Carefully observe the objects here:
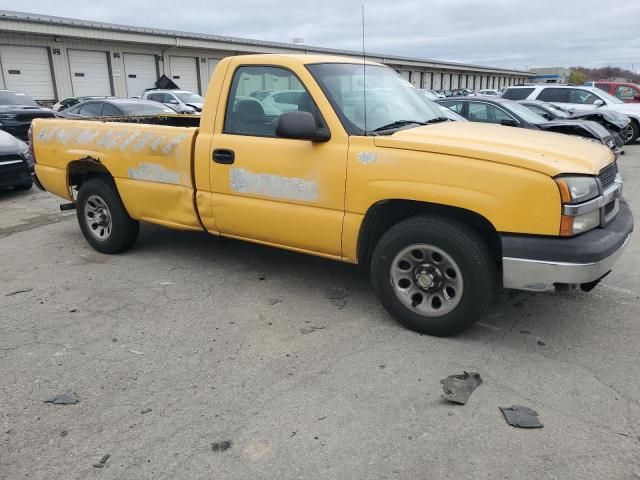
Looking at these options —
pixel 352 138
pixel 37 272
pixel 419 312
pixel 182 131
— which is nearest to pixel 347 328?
pixel 419 312

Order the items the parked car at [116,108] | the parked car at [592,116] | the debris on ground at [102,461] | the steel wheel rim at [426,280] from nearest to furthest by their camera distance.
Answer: the debris on ground at [102,461] < the steel wheel rim at [426,280] < the parked car at [116,108] < the parked car at [592,116]

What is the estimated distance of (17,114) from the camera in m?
12.6

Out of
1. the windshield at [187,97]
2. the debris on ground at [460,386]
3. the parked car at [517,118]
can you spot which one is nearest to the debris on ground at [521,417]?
the debris on ground at [460,386]

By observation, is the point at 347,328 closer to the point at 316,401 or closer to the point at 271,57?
the point at 316,401

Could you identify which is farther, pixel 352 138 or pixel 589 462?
pixel 352 138

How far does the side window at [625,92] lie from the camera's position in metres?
18.5

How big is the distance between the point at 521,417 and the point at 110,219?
431 cm

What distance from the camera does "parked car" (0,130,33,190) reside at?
27.8 feet

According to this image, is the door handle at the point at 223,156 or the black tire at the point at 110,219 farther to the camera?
the black tire at the point at 110,219

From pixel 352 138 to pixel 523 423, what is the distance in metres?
2.11

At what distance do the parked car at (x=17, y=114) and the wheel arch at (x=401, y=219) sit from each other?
11872mm

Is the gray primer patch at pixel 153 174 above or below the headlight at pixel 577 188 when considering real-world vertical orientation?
below

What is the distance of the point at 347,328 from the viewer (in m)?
3.80

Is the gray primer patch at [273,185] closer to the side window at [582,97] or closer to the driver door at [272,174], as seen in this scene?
the driver door at [272,174]
